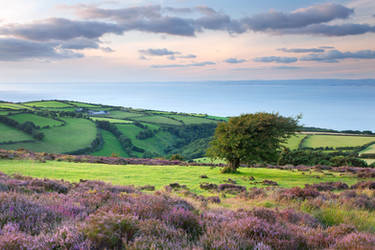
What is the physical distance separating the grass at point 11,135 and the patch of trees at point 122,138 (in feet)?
110

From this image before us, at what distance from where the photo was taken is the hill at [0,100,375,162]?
262 ft

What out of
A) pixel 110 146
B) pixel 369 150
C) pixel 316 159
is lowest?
pixel 110 146

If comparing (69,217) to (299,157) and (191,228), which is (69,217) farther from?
(299,157)

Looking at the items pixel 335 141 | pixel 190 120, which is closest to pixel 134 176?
pixel 335 141

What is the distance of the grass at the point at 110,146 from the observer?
95.0 m

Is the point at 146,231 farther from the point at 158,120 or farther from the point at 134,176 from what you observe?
the point at 158,120

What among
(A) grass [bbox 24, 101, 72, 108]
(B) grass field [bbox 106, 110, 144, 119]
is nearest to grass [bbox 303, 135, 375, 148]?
(B) grass field [bbox 106, 110, 144, 119]

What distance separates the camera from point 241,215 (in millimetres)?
6762

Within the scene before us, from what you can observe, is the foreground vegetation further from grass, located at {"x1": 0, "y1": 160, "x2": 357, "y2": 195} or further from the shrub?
grass, located at {"x1": 0, "y1": 160, "x2": 357, "y2": 195}

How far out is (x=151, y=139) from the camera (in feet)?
410

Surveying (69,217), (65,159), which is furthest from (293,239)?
(65,159)

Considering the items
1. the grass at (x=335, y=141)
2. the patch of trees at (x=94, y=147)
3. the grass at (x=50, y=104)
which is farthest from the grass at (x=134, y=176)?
the grass at (x=50, y=104)

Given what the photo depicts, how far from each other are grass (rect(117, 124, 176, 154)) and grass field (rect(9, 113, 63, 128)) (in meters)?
27.8

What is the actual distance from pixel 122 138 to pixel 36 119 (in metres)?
33.7
